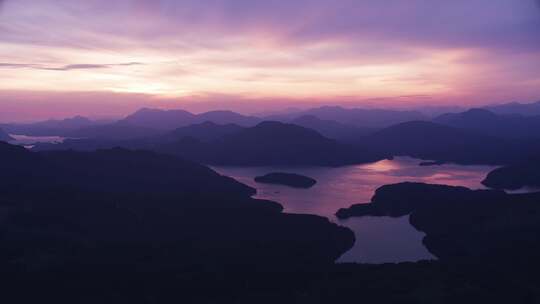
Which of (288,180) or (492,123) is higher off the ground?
(492,123)

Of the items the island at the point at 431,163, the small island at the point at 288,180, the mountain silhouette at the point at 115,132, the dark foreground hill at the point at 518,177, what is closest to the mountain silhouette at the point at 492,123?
the island at the point at 431,163

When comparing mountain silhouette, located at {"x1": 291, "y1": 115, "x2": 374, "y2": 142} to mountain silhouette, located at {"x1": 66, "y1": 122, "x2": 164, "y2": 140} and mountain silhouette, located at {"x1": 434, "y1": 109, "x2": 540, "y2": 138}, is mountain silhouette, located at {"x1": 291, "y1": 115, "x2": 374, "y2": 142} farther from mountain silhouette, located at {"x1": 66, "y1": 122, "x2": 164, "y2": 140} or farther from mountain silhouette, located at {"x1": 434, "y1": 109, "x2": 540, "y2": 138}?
mountain silhouette, located at {"x1": 66, "y1": 122, "x2": 164, "y2": 140}

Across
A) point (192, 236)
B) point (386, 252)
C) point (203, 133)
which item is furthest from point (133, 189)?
point (203, 133)

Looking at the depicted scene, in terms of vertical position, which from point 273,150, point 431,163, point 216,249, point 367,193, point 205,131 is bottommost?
point 216,249

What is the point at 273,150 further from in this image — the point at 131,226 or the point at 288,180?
the point at 131,226

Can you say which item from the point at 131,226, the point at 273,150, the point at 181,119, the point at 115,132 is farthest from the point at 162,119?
the point at 131,226

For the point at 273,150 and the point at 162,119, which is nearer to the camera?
the point at 273,150

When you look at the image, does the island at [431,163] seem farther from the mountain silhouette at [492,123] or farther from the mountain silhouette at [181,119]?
the mountain silhouette at [181,119]
